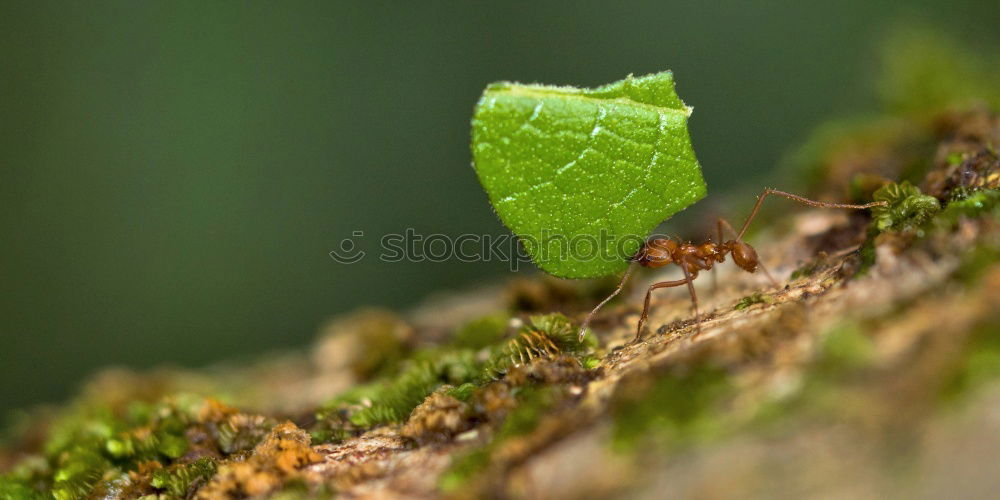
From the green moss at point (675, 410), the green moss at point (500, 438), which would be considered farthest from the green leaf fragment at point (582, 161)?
the green moss at point (675, 410)

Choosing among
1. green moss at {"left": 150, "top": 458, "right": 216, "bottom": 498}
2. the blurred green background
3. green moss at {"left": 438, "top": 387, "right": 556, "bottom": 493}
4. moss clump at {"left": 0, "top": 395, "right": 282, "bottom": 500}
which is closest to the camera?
green moss at {"left": 438, "top": 387, "right": 556, "bottom": 493}

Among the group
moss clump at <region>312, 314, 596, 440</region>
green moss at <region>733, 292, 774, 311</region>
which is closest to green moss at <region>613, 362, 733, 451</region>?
moss clump at <region>312, 314, 596, 440</region>

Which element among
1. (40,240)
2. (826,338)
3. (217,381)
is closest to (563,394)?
(826,338)

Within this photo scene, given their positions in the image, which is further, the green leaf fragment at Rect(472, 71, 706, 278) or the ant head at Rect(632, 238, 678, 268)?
the ant head at Rect(632, 238, 678, 268)

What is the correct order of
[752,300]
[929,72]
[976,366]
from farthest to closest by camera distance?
[929,72] < [752,300] < [976,366]

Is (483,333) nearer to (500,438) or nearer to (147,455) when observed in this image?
(500,438)

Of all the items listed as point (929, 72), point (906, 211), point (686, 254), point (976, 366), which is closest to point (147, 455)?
point (686, 254)

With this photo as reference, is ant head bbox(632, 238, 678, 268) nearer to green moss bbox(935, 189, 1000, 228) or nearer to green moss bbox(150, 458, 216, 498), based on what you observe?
green moss bbox(935, 189, 1000, 228)
